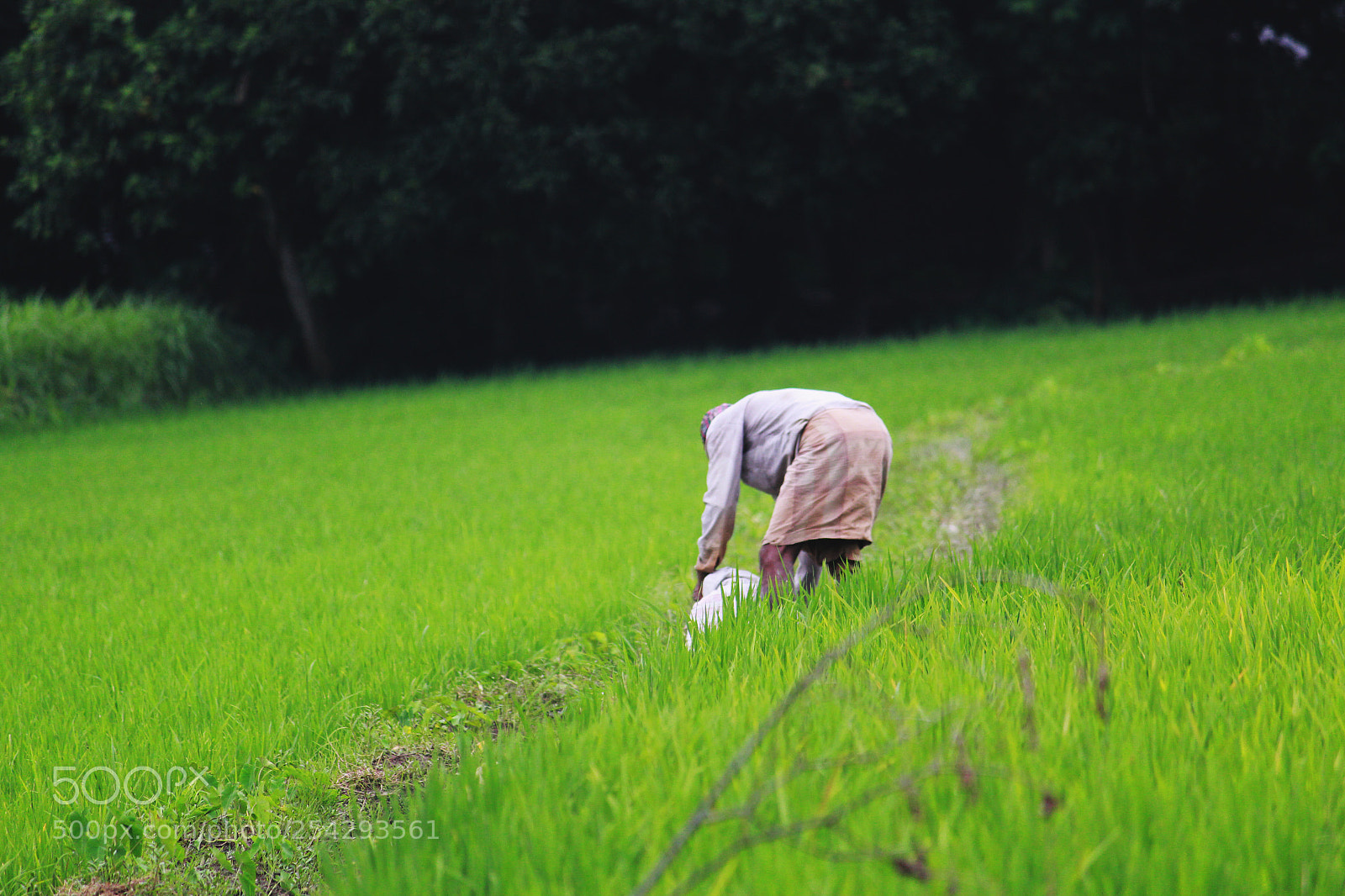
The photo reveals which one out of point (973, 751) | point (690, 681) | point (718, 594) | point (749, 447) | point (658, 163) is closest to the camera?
point (973, 751)

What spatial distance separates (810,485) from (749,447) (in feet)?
1.31

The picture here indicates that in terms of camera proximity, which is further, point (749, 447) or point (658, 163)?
point (658, 163)

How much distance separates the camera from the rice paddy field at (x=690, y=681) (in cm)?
143

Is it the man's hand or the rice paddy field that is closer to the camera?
the rice paddy field

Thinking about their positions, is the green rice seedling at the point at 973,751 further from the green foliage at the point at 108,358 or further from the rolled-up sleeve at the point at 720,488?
the green foliage at the point at 108,358

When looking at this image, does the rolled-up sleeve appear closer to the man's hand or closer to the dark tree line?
the man's hand

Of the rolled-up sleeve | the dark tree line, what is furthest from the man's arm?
the dark tree line

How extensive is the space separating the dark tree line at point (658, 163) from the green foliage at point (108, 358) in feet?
7.98

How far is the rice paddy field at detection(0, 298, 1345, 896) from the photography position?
1.43 m

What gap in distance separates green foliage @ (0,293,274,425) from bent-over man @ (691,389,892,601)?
1106cm

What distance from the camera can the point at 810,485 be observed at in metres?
3.16

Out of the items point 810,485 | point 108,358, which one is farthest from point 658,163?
point 810,485

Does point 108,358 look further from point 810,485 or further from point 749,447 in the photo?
point 810,485

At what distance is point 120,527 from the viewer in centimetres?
587
